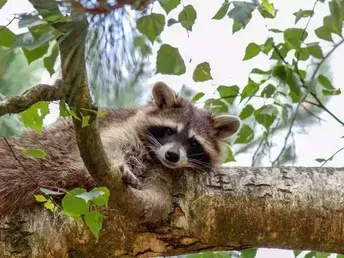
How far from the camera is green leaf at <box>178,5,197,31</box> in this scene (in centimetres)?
252

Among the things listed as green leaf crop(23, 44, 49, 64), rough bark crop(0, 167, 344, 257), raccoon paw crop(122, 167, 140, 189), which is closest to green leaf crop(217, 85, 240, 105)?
rough bark crop(0, 167, 344, 257)

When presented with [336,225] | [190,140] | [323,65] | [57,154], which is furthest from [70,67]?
[323,65]

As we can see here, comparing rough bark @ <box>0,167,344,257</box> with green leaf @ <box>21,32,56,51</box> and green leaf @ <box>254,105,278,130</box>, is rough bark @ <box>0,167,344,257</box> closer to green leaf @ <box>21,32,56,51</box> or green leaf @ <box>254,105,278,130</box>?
green leaf @ <box>254,105,278,130</box>

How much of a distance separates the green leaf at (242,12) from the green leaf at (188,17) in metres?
0.13

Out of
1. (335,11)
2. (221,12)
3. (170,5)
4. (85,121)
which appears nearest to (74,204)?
(85,121)

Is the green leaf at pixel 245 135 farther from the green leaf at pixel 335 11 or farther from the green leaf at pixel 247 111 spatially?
the green leaf at pixel 335 11

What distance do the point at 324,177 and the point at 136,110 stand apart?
38.7 inches

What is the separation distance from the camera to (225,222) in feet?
8.46

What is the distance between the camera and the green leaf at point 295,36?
314 cm

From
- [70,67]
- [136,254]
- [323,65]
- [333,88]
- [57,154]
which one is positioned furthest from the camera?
[323,65]

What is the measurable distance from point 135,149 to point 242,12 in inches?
29.4

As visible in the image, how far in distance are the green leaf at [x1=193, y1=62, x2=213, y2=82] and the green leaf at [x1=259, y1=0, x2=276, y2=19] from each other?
327mm

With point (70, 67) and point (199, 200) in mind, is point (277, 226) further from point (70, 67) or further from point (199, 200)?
point (70, 67)

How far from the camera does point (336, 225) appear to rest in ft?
8.63
